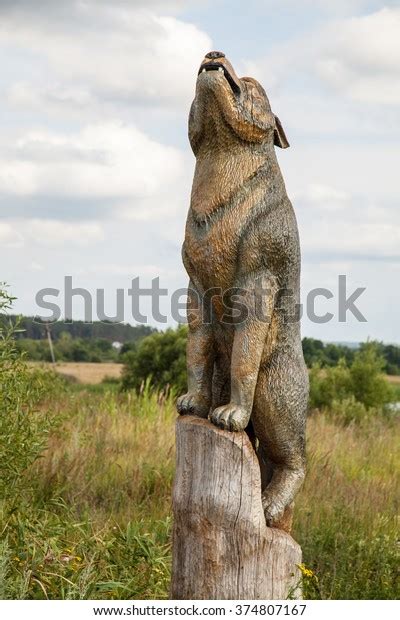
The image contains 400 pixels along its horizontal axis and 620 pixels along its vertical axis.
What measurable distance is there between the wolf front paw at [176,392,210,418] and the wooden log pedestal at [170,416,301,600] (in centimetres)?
13

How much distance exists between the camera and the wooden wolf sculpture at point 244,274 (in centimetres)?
396

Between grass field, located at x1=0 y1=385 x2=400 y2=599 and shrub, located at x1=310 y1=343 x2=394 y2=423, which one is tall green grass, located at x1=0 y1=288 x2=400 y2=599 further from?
shrub, located at x1=310 y1=343 x2=394 y2=423

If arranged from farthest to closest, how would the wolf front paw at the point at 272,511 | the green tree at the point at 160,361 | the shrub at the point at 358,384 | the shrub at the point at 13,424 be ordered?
the shrub at the point at 358,384, the green tree at the point at 160,361, the shrub at the point at 13,424, the wolf front paw at the point at 272,511

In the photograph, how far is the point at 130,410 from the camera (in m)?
10.4

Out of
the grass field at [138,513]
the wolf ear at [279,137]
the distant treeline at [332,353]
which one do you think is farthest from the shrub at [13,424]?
the distant treeline at [332,353]

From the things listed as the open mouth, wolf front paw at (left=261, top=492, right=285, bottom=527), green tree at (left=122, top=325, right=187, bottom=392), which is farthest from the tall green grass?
green tree at (left=122, top=325, right=187, bottom=392)

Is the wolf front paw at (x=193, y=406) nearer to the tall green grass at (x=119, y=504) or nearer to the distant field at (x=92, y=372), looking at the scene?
the tall green grass at (x=119, y=504)

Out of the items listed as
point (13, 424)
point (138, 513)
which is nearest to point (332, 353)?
point (138, 513)

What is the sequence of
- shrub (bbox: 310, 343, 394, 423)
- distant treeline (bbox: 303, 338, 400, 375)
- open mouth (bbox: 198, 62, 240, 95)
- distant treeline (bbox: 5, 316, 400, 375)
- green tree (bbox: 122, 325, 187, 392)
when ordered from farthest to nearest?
1. distant treeline (bbox: 5, 316, 400, 375)
2. distant treeline (bbox: 303, 338, 400, 375)
3. shrub (bbox: 310, 343, 394, 423)
4. green tree (bbox: 122, 325, 187, 392)
5. open mouth (bbox: 198, 62, 240, 95)

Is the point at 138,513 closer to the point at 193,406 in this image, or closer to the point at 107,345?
the point at 193,406

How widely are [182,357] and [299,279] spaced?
33.5ft

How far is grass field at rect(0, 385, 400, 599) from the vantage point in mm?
4779
